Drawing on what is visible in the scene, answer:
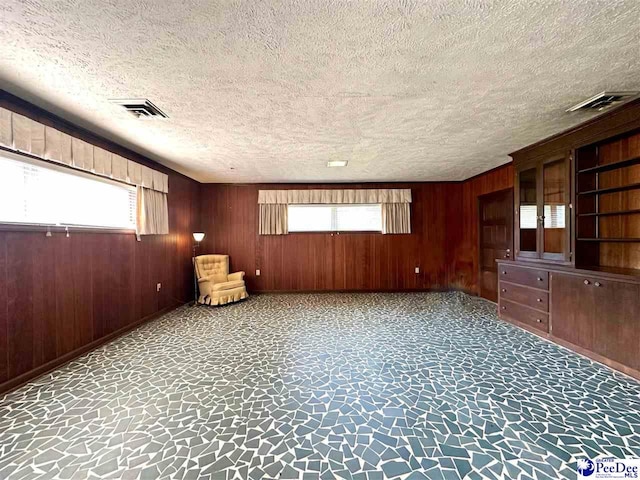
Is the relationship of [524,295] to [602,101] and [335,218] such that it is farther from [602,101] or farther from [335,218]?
[335,218]

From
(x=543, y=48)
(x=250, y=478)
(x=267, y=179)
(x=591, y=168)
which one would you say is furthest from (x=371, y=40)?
(x=267, y=179)

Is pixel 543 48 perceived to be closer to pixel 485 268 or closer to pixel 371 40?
pixel 371 40

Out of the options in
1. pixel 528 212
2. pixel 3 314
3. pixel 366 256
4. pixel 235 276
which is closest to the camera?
pixel 3 314

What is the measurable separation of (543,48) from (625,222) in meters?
2.28

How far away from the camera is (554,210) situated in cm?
314

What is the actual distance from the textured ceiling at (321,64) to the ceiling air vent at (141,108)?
0.08 metres

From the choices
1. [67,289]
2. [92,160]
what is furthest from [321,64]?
[67,289]

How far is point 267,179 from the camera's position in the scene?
209 inches

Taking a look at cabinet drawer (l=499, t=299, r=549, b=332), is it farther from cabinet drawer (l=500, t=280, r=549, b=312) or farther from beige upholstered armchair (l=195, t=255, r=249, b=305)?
beige upholstered armchair (l=195, t=255, r=249, b=305)

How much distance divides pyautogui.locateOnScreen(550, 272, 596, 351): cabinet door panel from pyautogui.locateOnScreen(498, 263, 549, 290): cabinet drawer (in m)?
0.10

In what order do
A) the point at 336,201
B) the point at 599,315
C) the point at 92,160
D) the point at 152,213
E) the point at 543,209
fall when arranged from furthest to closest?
the point at 336,201
the point at 152,213
the point at 543,209
the point at 92,160
the point at 599,315

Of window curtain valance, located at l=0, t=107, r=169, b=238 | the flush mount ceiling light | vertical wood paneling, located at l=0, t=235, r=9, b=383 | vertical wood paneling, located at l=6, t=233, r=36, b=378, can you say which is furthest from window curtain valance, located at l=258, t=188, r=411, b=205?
vertical wood paneling, located at l=0, t=235, r=9, b=383

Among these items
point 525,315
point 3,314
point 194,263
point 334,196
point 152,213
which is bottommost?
point 525,315

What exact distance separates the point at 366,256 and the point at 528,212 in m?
2.96
